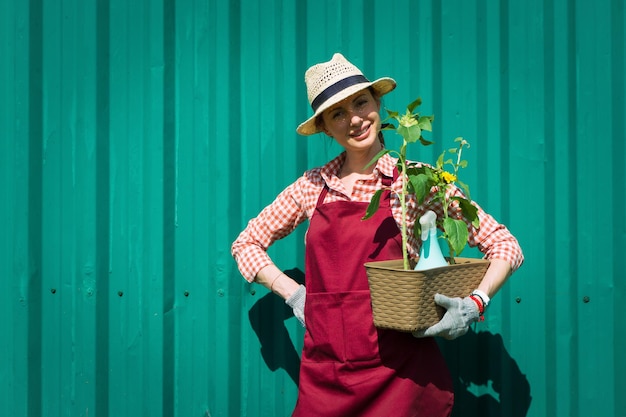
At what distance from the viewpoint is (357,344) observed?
2510 mm

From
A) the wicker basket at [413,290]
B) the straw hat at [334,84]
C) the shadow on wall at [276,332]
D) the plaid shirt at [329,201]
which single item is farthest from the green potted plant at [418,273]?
the shadow on wall at [276,332]

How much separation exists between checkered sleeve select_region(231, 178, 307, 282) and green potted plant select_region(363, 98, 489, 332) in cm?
45

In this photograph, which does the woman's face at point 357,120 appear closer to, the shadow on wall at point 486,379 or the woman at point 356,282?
the woman at point 356,282

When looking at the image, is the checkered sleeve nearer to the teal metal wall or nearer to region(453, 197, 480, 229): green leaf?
the teal metal wall

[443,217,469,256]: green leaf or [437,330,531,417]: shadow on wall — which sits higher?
[443,217,469,256]: green leaf

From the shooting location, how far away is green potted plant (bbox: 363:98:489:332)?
2.25 meters

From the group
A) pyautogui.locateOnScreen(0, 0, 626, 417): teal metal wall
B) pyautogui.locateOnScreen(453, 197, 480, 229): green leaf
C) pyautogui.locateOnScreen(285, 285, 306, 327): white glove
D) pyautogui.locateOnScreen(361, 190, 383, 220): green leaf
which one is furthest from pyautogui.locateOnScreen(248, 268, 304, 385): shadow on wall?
pyautogui.locateOnScreen(453, 197, 480, 229): green leaf

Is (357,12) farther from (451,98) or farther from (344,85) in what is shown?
(344,85)

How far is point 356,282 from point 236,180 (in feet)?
3.27

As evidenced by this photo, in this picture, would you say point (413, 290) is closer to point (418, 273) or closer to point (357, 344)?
point (418, 273)

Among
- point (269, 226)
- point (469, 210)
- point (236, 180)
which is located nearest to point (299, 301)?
point (269, 226)

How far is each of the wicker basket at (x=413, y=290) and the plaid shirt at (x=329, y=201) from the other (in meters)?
0.17

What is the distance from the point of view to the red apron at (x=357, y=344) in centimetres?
251

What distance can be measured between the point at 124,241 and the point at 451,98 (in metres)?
1.63
